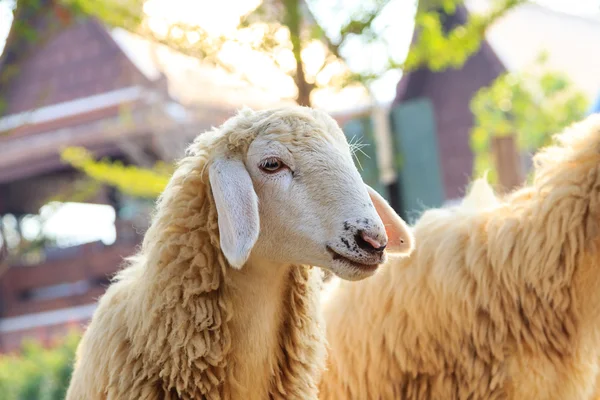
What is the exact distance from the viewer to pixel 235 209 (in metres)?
2.49

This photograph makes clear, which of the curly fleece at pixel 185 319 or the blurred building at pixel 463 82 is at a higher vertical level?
the blurred building at pixel 463 82

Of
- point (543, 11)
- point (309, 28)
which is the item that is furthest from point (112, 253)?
point (543, 11)

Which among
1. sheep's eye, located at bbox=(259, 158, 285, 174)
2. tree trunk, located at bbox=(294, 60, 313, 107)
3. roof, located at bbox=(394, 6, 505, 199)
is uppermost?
roof, located at bbox=(394, 6, 505, 199)

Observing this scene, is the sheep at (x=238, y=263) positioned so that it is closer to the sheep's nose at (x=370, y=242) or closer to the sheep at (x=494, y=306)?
the sheep's nose at (x=370, y=242)

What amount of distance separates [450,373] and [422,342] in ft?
0.57

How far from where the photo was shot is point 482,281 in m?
3.33

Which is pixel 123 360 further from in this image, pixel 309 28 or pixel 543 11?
pixel 543 11

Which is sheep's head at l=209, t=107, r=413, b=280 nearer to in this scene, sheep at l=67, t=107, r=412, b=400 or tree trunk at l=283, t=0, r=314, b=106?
sheep at l=67, t=107, r=412, b=400

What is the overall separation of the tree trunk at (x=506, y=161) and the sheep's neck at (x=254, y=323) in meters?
3.98

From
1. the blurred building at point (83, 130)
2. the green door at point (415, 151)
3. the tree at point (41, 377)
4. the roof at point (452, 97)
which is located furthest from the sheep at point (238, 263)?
the roof at point (452, 97)

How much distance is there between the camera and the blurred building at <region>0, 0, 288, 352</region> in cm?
1199

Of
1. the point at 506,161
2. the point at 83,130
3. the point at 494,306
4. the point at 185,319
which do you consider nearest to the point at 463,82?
the point at 83,130

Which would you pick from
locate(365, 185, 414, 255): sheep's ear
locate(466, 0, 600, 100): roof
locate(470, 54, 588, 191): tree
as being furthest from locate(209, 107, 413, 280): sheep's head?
locate(466, 0, 600, 100): roof

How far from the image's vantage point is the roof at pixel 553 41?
1800 cm
